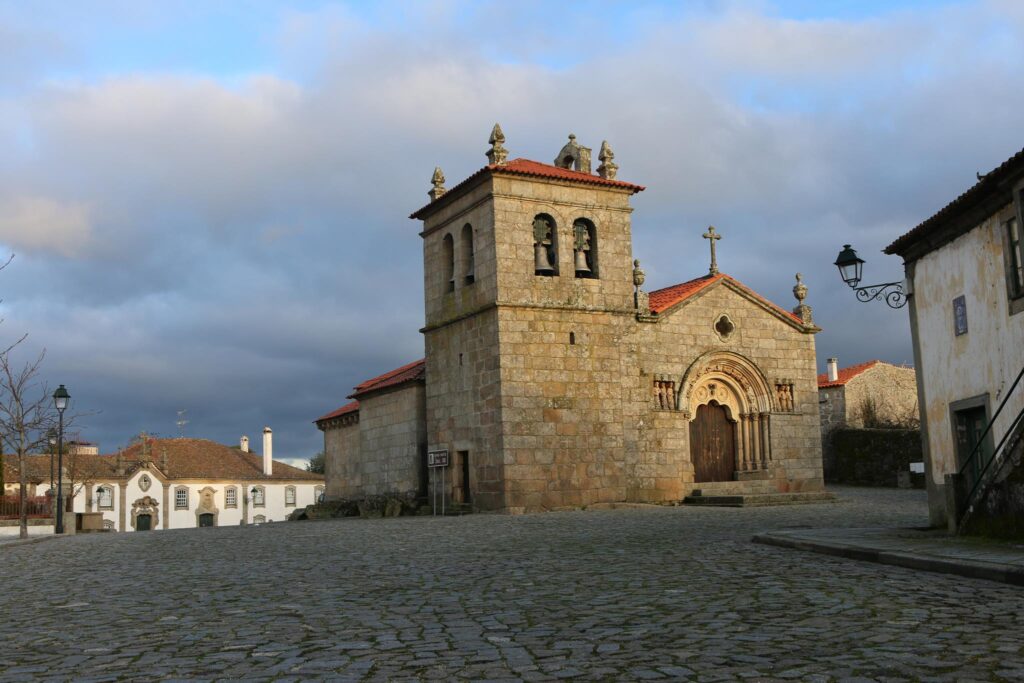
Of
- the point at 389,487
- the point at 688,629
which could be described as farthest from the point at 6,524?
the point at 688,629

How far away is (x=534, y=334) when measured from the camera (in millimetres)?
26328

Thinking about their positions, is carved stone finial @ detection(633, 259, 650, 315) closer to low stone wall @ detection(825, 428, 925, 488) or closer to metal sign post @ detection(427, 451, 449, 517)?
metal sign post @ detection(427, 451, 449, 517)

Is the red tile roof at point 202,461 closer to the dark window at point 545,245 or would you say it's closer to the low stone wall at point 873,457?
the low stone wall at point 873,457

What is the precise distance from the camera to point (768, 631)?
6.58 metres

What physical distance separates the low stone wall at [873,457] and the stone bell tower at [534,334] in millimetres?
14450

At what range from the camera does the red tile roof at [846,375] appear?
4600cm

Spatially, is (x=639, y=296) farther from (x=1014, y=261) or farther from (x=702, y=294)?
(x=1014, y=261)

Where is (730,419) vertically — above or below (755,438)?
above

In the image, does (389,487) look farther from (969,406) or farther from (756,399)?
(969,406)

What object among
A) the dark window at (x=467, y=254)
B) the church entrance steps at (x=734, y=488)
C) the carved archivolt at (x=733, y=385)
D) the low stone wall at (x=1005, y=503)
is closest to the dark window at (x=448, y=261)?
the dark window at (x=467, y=254)

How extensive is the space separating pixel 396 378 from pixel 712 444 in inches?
409

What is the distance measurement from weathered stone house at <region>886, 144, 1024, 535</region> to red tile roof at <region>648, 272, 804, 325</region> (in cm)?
1273

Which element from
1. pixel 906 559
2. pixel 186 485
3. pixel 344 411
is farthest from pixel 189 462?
pixel 906 559

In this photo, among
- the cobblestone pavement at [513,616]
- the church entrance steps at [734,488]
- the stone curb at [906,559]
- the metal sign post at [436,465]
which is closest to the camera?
the cobblestone pavement at [513,616]
